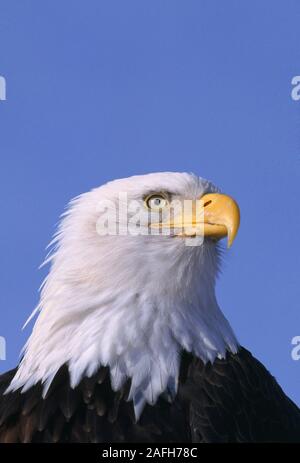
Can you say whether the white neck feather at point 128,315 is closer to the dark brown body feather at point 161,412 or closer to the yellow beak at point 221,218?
the dark brown body feather at point 161,412

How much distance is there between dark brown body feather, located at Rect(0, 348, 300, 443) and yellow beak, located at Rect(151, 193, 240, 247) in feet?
2.51

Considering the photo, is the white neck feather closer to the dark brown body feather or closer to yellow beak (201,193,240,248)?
the dark brown body feather

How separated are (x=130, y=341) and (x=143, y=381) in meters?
0.27

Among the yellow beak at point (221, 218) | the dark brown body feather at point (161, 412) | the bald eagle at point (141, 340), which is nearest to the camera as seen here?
the dark brown body feather at point (161, 412)

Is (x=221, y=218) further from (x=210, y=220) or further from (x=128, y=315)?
(x=128, y=315)

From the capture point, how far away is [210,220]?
30.7 feet

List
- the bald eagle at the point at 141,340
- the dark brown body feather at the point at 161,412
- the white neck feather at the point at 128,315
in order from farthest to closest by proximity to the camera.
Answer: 1. the white neck feather at the point at 128,315
2. the bald eagle at the point at 141,340
3. the dark brown body feather at the point at 161,412

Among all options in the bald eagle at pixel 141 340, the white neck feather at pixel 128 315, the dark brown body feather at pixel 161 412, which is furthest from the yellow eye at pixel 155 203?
the dark brown body feather at pixel 161 412

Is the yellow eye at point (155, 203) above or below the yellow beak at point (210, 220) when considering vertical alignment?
above

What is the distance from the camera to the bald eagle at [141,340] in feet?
29.3
